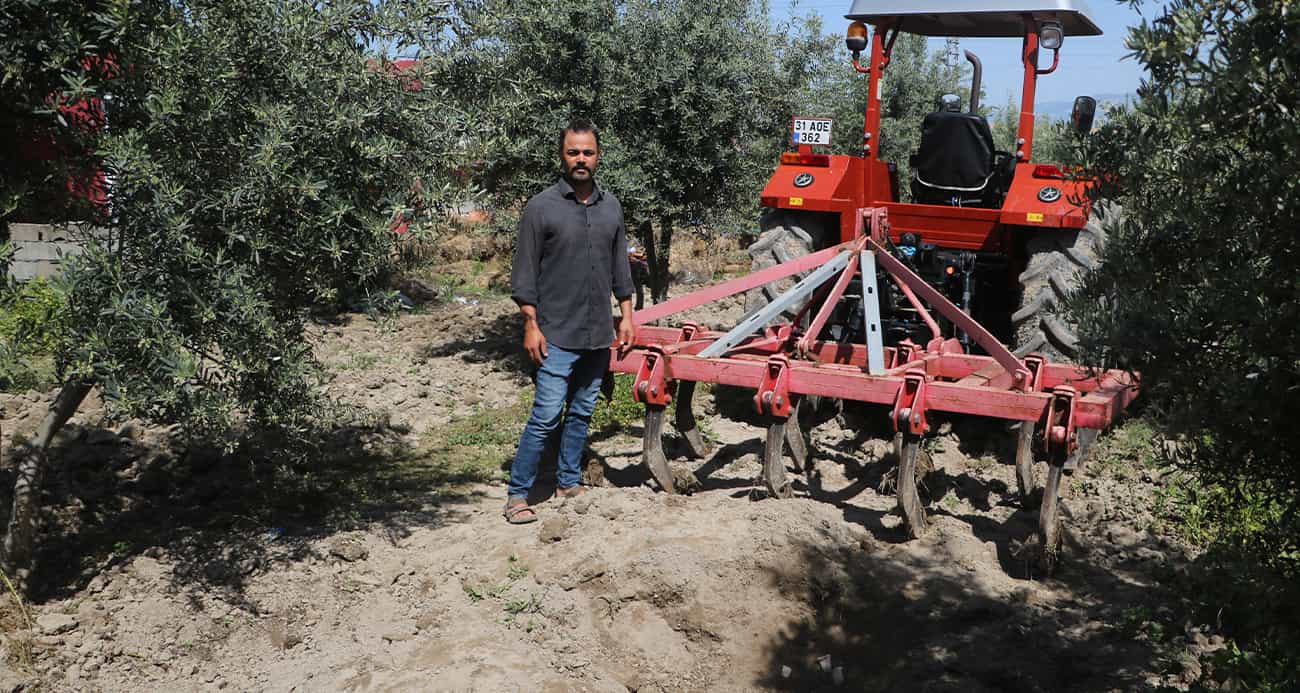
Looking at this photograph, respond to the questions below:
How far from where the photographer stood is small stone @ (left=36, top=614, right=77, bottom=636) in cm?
409

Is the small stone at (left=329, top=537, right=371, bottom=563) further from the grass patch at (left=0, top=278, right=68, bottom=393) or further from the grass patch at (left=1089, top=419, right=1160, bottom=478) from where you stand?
the grass patch at (left=1089, top=419, right=1160, bottom=478)

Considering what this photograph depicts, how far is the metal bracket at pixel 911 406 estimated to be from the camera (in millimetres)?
4824

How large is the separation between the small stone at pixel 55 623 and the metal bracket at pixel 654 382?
8.42 feet

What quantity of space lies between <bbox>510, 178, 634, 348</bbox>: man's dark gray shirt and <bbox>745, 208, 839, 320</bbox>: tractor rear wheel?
191 cm

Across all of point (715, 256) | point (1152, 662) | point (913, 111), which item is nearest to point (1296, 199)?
point (1152, 662)

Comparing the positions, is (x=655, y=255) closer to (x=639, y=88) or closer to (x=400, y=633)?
(x=639, y=88)

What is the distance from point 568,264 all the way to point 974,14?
144 inches

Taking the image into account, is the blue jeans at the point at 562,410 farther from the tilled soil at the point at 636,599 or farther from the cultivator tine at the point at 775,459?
the cultivator tine at the point at 775,459

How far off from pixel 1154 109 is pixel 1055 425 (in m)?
2.31

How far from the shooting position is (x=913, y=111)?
17.7 meters

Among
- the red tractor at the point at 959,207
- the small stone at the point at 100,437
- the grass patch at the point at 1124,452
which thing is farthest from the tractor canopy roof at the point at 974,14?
the small stone at the point at 100,437

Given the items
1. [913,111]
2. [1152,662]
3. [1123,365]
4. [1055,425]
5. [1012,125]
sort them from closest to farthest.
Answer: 1. [1123,365]
2. [1152,662]
3. [1055,425]
4. [913,111]
5. [1012,125]

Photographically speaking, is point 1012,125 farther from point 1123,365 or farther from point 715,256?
point 1123,365

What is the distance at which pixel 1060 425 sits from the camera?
4.67 m
